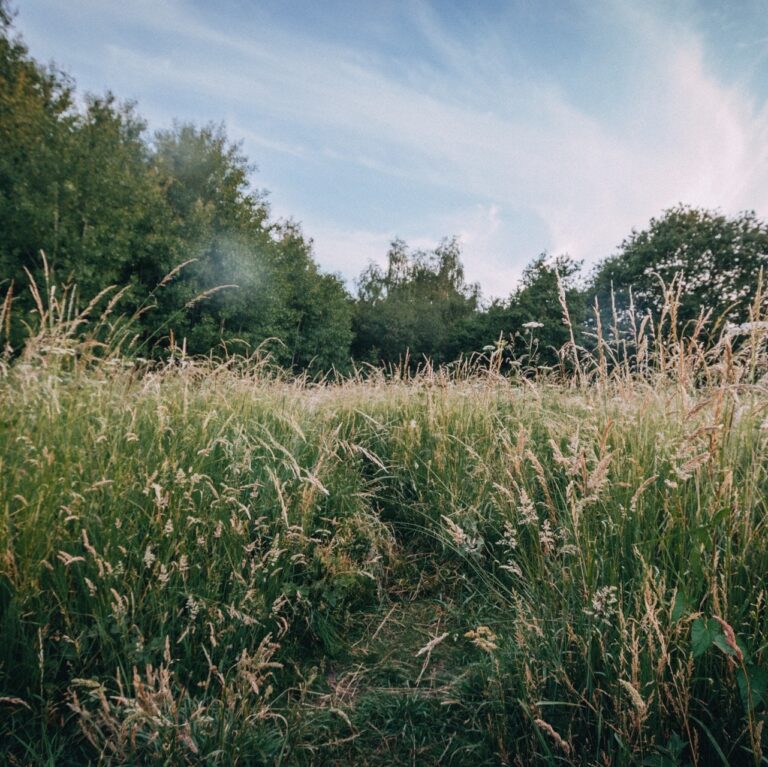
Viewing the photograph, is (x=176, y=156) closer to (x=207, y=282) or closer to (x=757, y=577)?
(x=207, y=282)

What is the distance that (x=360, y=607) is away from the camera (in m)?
2.35

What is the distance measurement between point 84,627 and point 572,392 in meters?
3.50

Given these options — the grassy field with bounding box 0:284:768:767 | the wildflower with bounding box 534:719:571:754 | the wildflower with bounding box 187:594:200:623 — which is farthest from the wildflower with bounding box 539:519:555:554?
the wildflower with bounding box 187:594:200:623

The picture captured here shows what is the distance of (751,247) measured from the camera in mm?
24703

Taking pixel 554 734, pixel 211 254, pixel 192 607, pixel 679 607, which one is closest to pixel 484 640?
pixel 554 734

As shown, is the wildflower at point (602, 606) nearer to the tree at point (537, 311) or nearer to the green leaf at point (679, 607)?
the green leaf at point (679, 607)

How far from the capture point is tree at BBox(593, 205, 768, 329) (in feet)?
80.4

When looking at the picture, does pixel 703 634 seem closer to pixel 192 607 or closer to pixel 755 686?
pixel 755 686

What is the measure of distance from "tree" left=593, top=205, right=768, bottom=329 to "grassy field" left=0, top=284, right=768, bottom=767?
83.0 ft

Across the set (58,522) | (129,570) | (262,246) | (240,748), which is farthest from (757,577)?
(262,246)

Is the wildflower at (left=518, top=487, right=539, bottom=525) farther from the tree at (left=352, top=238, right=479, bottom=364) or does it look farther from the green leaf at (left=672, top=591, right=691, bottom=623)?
the tree at (left=352, top=238, right=479, bottom=364)

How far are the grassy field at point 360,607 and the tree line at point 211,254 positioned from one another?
310cm

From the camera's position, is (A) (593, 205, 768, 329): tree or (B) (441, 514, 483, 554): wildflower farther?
(A) (593, 205, 768, 329): tree

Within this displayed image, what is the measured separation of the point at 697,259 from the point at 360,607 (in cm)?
3047
